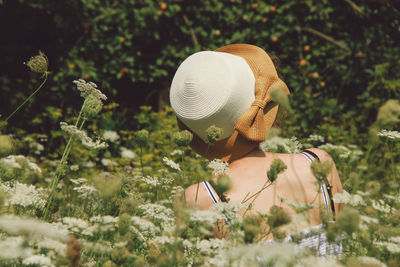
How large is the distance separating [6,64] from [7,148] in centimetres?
420

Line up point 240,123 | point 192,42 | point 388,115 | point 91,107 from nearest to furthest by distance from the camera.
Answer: point 388,115, point 91,107, point 240,123, point 192,42

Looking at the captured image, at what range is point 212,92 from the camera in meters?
1.88

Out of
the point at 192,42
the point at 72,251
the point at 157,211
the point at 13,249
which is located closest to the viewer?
the point at 13,249

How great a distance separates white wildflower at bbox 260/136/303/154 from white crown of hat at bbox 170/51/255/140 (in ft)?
0.61

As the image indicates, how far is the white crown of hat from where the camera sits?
188 cm

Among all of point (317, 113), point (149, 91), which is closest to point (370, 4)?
point (317, 113)

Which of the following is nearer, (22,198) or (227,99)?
(22,198)

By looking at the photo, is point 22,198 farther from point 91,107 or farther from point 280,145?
point 280,145

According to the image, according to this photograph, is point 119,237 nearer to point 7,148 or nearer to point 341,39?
point 7,148

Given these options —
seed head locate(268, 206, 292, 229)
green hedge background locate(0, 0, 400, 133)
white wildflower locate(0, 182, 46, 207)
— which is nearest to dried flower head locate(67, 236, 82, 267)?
white wildflower locate(0, 182, 46, 207)

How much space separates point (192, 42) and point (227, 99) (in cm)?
341

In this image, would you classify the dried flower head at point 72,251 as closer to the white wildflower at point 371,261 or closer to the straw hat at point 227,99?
the white wildflower at point 371,261

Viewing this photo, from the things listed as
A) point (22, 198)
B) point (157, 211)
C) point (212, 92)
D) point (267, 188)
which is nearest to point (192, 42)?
point (212, 92)

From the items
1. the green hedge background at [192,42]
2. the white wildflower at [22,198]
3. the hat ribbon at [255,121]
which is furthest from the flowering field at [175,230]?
the green hedge background at [192,42]
